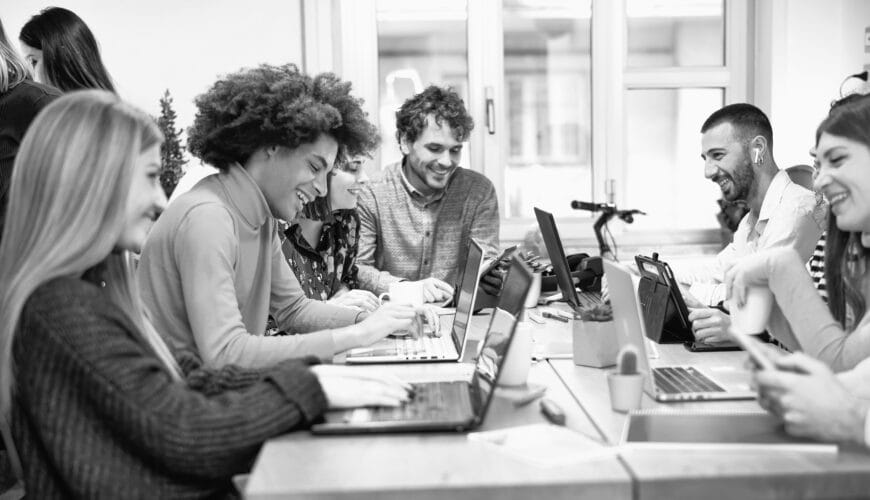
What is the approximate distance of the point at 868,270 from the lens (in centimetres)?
194

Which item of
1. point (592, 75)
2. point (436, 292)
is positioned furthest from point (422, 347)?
point (592, 75)

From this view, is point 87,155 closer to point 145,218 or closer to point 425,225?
point 145,218

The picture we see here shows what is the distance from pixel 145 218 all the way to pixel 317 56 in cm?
309

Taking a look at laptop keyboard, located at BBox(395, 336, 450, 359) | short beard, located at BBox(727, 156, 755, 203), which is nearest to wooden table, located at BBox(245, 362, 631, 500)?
laptop keyboard, located at BBox(395, 336, 450, 359)

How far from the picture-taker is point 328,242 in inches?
133

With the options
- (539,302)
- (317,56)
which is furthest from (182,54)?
(539,302)

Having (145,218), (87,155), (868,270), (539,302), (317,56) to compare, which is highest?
(317,56)

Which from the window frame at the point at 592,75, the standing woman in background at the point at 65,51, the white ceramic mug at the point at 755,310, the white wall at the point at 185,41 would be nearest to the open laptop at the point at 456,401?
the white ceramic mug at the point at 755,310

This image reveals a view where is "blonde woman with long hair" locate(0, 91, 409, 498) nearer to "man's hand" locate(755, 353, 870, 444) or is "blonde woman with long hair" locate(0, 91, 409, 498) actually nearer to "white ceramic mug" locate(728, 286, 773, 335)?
"man's hand" locate(755, 353, 870, 444)

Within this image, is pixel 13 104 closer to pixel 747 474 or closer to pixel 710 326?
pixel 710 326

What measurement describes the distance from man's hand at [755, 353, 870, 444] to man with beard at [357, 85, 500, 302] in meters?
2.49

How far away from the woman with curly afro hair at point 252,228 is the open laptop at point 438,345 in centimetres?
9

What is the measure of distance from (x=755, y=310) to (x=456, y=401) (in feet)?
2.50

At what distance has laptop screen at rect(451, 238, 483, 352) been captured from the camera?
2.17m
